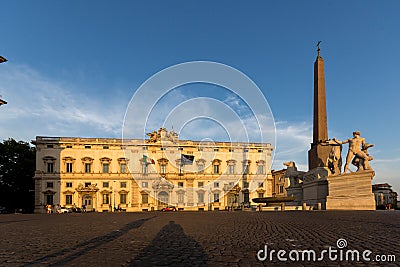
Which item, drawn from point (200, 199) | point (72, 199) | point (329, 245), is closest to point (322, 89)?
point (329, 245)

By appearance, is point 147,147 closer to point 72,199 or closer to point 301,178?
point 72,199

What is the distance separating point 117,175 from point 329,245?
167ft

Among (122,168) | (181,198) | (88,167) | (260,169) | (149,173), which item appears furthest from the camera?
(260,169)

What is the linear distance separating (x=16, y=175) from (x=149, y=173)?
1835cm

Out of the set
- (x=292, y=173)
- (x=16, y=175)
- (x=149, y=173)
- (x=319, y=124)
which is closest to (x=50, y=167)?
(x=16, y=175)

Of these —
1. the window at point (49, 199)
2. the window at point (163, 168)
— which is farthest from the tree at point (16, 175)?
the window at point (163, 168)

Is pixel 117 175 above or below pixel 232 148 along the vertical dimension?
below

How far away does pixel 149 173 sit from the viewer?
182 feet

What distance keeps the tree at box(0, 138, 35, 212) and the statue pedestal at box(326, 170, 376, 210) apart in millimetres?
Answer: 42124

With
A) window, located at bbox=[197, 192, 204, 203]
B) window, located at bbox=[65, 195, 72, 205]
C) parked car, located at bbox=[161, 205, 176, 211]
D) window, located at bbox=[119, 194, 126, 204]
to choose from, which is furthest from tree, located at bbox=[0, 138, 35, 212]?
window, located at bbox=[197, 192, 204, 203]

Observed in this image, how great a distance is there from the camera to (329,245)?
18.1 feet

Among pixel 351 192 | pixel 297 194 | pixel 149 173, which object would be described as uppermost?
pixel 149 173

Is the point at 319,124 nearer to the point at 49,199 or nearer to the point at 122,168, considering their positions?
the point at 122,168

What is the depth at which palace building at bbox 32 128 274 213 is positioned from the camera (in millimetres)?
51594
